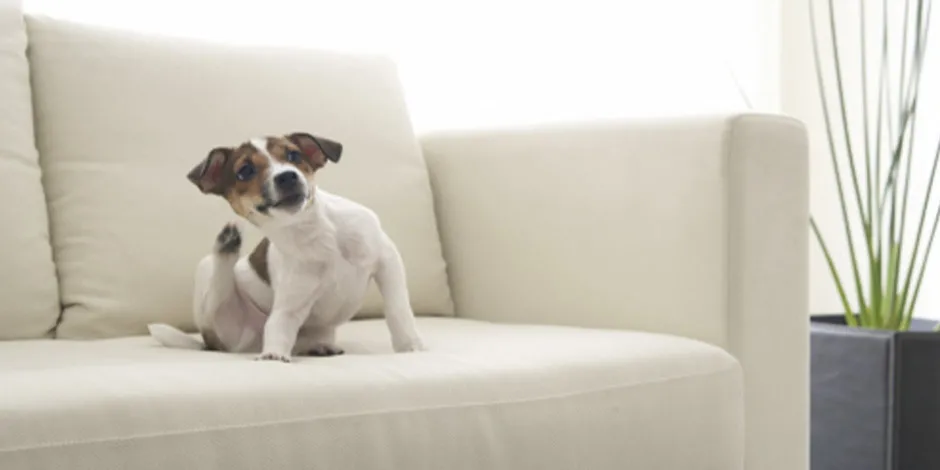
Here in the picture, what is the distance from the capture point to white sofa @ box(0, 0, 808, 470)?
1148 millimetres

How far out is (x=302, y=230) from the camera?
1.34 metres

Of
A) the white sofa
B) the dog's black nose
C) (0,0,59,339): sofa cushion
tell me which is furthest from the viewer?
(0,0,59,339): sofa cushion

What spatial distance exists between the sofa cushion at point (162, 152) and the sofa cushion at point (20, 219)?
3cm

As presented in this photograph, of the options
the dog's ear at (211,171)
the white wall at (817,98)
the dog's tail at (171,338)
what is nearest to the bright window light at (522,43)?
the white wall at (817,98)

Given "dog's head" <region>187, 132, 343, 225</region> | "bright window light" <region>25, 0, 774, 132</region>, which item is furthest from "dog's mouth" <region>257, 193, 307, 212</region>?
"bright window light" <region>25, 0, 774, 132</region>

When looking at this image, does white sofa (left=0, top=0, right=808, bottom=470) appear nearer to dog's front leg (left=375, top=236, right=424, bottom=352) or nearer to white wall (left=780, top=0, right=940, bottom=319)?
dog's front leg (left=375, top=236, right=424, bottom=352)

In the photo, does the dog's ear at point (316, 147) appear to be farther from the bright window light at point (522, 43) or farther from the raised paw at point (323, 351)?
the bright window light at point (522, 43)

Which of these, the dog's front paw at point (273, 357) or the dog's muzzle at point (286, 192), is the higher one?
the dog's muzzle at point (286, 192)

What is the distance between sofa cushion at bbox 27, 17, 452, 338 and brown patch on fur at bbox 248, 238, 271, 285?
0.87ft

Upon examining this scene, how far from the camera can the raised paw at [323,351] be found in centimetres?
138

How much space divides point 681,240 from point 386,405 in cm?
60

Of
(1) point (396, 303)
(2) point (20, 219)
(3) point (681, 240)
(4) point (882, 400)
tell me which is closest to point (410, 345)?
(1) point (396, 303)

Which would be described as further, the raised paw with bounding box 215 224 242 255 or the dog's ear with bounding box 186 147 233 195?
the raised paw with bounding box 215 224 242 255

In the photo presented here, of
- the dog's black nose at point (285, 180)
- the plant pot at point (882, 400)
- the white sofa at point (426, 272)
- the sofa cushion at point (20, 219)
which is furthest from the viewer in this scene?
the plant pot at point (882, 400)
